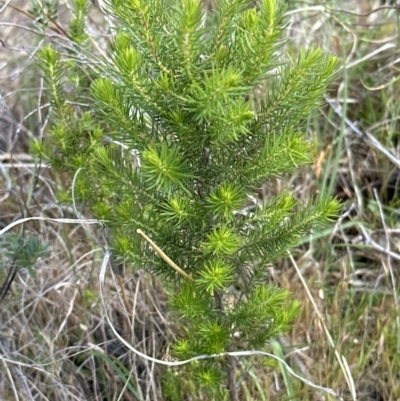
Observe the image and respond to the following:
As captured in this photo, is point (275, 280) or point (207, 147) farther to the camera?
point (275, 280)

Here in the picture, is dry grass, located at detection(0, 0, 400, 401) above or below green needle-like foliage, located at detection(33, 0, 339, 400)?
below

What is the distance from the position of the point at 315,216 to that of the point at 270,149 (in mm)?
148

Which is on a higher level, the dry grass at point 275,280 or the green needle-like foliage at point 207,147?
the green needle-like foliage at point 207,147

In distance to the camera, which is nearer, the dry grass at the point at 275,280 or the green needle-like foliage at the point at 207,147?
the green needle-like foliage at the point at 207,147

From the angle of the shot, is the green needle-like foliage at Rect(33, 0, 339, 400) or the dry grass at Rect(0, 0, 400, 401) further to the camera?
the dry grass at Rect(0, 0, 400, 401)

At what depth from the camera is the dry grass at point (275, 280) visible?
1.42 m

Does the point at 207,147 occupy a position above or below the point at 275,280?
above

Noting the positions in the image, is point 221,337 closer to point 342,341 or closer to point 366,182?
point 342,341

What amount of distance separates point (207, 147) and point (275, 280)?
0.77m

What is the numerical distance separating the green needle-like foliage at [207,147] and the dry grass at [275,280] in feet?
0.96

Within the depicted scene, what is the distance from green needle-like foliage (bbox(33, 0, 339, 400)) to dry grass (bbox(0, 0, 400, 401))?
0.29 meters

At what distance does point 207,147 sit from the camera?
96cm

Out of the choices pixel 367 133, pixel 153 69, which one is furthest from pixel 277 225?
pixel 367 133

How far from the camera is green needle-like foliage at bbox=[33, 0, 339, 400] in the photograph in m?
0.84
